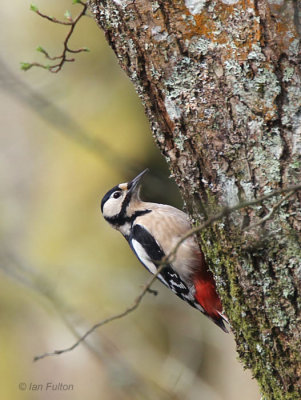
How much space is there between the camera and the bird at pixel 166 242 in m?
3.29

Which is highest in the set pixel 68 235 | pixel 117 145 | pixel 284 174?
pixel 284 174

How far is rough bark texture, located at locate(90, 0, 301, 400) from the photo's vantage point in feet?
6.37

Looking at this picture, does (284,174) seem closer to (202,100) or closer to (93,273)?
(202,100)

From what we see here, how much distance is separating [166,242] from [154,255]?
0.13m

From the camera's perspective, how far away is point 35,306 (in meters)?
6.19

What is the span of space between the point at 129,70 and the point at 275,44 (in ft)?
1.78

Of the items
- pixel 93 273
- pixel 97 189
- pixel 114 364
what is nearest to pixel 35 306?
pixel 93 273

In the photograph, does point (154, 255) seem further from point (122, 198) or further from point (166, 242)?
point (122, 198)

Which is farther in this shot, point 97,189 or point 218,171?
point 97,189

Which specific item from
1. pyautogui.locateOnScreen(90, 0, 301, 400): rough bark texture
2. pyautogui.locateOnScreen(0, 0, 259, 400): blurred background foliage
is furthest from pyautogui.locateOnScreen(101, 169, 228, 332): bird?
pyautogui.locateOnScreen(0, 0, 259, 400): blurred background foliage

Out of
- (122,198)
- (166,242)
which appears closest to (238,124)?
(166,242)

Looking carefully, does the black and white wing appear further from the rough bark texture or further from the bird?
the rough bark texture

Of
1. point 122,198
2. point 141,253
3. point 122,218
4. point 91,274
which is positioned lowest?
point 91,274

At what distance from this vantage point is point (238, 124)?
201 cm
